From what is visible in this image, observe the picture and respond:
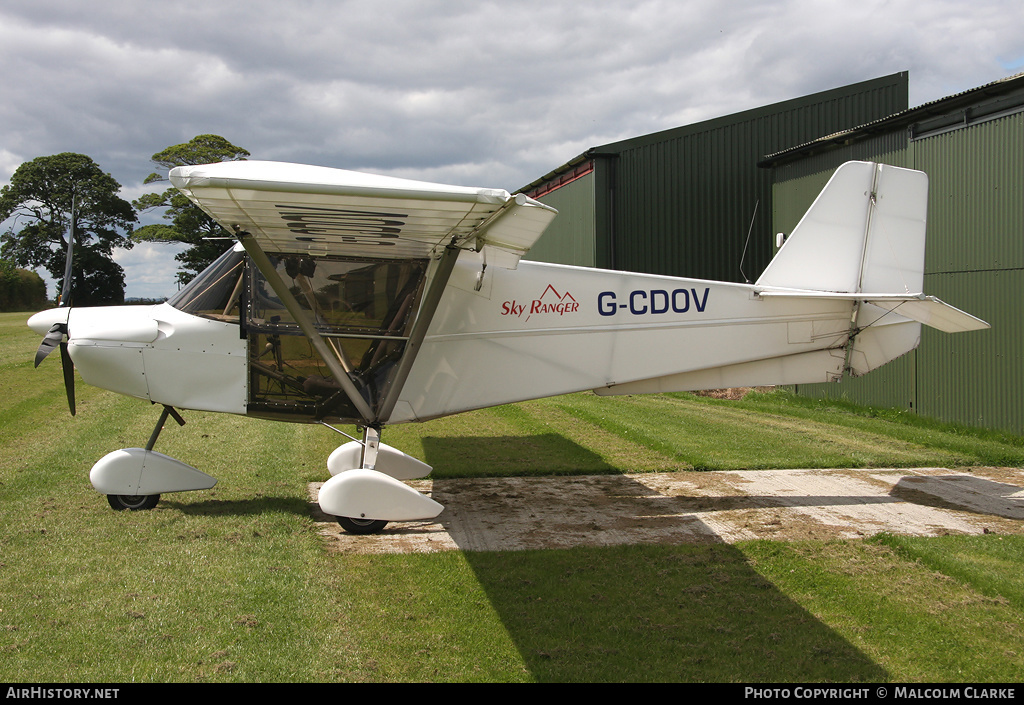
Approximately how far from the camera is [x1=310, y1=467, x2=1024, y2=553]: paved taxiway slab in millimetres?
5805

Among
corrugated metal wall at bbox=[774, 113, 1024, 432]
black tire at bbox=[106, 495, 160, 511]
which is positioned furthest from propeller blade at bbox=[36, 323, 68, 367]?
corrugated metal wall at bbox=[774, 113, 1024, 432]

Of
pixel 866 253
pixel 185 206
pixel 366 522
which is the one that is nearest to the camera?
pixel 366 522

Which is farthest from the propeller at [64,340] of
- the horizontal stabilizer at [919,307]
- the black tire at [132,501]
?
the horizontal stabilizer at [919,307]

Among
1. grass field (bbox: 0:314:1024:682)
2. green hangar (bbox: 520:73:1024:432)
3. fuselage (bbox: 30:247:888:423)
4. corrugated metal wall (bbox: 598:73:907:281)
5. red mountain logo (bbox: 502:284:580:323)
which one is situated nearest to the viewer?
grass field (bbox: 0:314:1024:682)

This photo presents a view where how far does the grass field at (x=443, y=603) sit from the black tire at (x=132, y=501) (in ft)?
0.42

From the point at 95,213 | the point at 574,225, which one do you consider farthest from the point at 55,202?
the point at 574,225

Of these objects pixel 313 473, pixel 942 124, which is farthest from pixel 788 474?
pixel 942 124

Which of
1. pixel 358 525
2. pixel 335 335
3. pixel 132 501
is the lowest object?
pixel 358 525

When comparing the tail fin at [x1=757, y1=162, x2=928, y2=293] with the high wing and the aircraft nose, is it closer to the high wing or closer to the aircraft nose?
the high wing

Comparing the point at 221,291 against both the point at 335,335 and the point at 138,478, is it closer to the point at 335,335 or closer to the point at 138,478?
the point at 335,335

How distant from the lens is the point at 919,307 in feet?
21.2

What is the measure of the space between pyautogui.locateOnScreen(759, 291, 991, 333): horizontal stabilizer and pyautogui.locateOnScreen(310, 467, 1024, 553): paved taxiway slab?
1739mm

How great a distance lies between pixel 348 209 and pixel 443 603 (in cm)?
260
